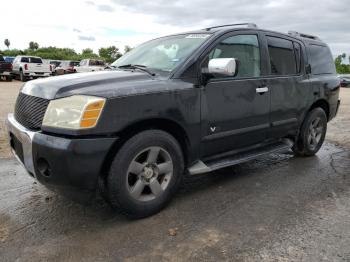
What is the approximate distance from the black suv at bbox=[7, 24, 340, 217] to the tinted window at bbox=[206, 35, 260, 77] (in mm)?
13

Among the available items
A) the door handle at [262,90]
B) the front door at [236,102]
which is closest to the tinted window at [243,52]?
the front door at [236,102]

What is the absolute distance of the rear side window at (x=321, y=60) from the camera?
578 centimetres

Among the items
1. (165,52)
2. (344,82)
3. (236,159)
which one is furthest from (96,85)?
(344,82)

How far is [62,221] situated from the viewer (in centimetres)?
350

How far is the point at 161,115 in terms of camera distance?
3520mm

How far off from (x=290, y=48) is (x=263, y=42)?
763 mm

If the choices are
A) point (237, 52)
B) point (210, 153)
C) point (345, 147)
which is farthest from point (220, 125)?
point (345, 147)

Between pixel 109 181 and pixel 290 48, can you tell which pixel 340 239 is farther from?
pixel 290 48

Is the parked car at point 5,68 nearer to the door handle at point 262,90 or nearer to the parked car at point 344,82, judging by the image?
the door handle at point 262,90

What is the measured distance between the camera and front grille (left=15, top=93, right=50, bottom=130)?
3.35 metres

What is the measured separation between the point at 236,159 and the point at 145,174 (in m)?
1.29

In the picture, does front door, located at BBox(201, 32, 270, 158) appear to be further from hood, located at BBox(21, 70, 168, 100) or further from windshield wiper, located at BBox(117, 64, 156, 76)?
hood, located at BBox(21, 70, 168, 100)

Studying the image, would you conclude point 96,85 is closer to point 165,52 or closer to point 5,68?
point 165,52

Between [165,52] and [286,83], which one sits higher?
[165,52]
